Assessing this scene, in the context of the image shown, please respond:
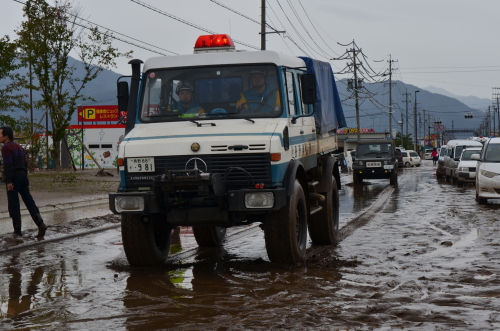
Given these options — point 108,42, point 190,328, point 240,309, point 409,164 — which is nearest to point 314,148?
point 240,309

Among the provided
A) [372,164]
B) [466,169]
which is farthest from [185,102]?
[372,164]

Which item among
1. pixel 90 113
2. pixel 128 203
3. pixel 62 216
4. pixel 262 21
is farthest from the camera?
pixel 90 113

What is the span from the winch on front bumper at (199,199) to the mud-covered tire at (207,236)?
2519 mm

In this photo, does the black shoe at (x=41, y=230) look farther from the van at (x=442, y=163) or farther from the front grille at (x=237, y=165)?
the van at (x=442, y=163)

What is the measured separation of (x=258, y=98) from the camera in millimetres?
9094

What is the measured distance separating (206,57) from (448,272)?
398cm

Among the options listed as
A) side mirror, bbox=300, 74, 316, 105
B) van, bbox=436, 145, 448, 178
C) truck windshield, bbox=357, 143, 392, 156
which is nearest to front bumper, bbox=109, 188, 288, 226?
side mirror, bbox=300, 74, 316, 105

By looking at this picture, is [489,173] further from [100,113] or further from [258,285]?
[100,113]

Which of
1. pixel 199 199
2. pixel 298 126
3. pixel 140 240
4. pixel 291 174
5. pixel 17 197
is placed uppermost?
pixel 298 126

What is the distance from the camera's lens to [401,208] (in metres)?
17.9

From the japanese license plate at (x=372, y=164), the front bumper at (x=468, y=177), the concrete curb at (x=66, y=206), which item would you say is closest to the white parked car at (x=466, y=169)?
the front bumper at (x=468, y=177)

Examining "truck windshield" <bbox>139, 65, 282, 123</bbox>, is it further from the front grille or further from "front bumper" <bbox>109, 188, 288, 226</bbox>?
"front bumper" <bbox>109, 188, 288, 226</bbox>

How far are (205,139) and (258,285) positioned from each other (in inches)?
70.5

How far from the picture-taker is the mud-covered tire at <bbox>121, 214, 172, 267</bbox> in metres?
8.91
